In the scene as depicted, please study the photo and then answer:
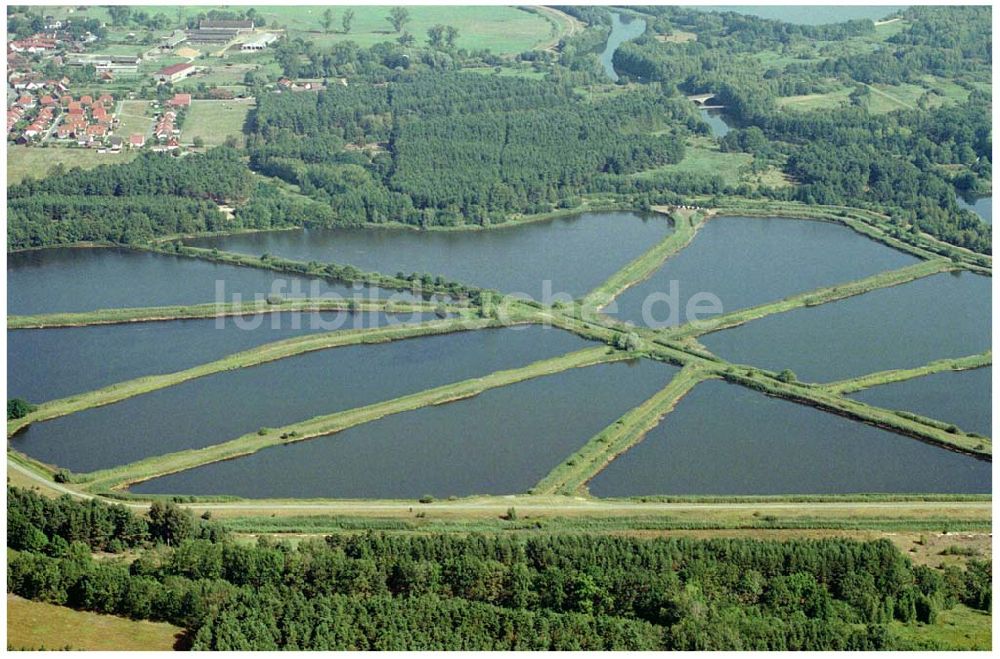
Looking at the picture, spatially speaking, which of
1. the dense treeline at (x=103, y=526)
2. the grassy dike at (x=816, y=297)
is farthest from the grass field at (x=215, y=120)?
the dense treeline at (x=103, y=526)

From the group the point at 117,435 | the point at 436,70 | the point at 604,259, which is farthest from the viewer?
the point at 436,70

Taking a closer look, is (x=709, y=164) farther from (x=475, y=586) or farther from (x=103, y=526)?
(x=103, y=526)

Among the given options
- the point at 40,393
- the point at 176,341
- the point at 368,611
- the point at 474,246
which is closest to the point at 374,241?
the point at 474,246

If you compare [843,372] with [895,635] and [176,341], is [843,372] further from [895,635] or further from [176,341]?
[176,341]

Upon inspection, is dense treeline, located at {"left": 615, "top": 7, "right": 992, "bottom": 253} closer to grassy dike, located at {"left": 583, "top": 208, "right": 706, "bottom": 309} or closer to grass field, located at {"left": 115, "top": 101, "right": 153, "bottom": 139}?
grassy dike, located at {"left": 583, "top": 208, "right": 706, "bottom": 309}

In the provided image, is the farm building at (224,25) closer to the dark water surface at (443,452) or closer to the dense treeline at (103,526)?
the dark water surface at (443,452)

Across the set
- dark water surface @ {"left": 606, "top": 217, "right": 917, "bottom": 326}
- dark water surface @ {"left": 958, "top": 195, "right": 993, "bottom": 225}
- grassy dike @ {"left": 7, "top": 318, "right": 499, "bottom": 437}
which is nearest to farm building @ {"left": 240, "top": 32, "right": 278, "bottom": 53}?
dark water surface @ {"left": 606, "top": 217, "right": 917, "bottom": 326}
